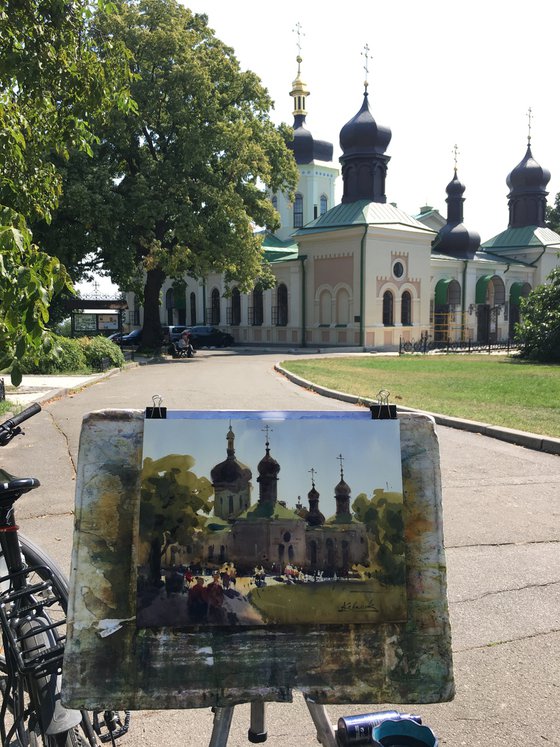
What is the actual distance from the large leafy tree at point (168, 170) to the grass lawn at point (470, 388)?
8.46 m

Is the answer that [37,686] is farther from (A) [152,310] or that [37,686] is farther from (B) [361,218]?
(B) [361,218]

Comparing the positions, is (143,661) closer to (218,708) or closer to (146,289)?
(218,708)

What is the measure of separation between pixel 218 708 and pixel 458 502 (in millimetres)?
4960

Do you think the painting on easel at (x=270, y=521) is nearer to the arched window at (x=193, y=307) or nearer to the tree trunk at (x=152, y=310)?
the tree trunk at (x=152, y=310)

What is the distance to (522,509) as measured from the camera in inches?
250

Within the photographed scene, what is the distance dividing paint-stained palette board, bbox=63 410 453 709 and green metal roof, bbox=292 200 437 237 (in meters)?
39.7

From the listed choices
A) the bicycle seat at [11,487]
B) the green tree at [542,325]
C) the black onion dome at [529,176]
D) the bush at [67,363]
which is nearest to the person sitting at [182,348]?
the bush at [67,363]

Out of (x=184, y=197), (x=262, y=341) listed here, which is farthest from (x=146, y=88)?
(x=262, y=341)

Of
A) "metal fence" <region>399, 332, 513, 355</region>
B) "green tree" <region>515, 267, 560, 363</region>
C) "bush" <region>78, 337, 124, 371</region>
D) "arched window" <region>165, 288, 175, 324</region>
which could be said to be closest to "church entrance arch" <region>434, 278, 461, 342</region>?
"metal fence" <region>399, 332, 513, 355</region>

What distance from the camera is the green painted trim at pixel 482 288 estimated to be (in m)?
47.8

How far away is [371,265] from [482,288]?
11.3m

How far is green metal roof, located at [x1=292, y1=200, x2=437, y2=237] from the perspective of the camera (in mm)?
41344

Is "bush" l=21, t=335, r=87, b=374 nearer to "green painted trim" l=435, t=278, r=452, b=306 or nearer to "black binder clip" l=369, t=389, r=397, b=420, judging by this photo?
"black binder clip" l=369, t=389, r=397, b=420

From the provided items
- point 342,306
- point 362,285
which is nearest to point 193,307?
point 342,306
